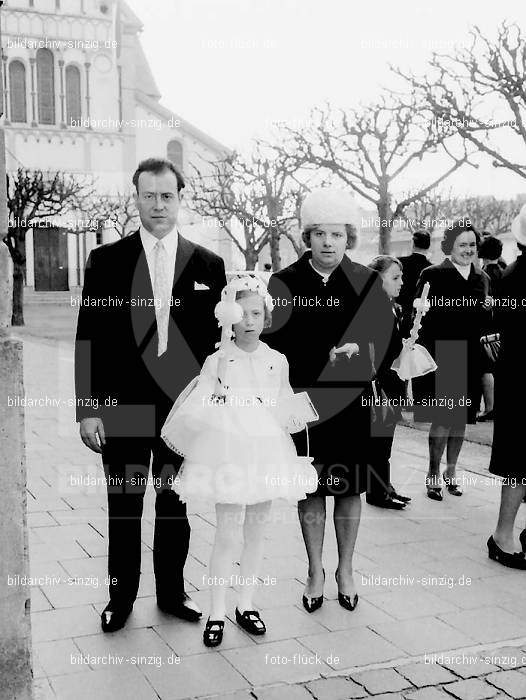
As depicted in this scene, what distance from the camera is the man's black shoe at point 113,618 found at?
399 centimetres

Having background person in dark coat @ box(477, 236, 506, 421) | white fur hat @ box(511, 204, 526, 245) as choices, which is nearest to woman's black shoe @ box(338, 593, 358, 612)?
white fur hat @ box(511, 204, 526, 245)

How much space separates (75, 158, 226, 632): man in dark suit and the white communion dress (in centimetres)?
20

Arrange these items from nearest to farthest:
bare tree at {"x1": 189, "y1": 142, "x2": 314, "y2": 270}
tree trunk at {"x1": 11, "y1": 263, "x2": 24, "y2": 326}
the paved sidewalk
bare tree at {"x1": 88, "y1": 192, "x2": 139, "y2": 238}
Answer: the paved sidewalk, tree trunk at {"x1": 11, "y1": 263, "x2": 24, "y2": 326}, bare tree at {"x1": 189, "y1": 142, "x2": 314, "y2": 270}, bare tree at {"x1": 88, "y1": 192, "x2": 139, "y2": 238}

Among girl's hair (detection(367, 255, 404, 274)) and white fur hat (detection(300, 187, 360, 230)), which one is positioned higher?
white fur hat (detection(300, 187, 360, 230))

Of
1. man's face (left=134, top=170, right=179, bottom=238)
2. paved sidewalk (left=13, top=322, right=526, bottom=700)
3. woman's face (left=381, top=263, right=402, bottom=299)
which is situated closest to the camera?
paved sidewalk (left=13, top=322, right=526, bottom=700)

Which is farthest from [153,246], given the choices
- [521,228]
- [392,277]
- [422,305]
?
[422,305]

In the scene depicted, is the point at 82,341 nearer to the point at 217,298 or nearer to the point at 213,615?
the point at 217,298

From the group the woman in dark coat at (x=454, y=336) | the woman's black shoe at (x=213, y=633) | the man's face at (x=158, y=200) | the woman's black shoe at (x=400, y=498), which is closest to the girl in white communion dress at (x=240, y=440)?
the woman's black shoe at (x=213, y=633)

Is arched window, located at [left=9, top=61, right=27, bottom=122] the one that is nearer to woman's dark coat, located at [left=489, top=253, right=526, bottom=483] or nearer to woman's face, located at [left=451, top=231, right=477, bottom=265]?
woman's face, located at [left=451, top=231, right=477, bottom=265]

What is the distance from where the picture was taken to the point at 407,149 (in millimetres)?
24500

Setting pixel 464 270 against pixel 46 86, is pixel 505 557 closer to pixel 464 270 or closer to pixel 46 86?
pixel 464 270

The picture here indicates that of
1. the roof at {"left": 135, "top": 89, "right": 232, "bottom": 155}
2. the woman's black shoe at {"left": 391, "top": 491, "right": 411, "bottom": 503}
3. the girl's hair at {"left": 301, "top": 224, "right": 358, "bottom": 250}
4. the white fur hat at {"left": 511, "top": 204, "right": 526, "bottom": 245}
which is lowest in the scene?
the woman's black shoe at {"left": 391, "top": 491, "right": 411, "bottom": 503}

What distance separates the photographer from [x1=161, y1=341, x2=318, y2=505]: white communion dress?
12.6 feet

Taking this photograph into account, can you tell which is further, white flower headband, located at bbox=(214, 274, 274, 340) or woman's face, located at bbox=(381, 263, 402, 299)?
woman's face, located at bbox=(381, 263, 402, 299)
